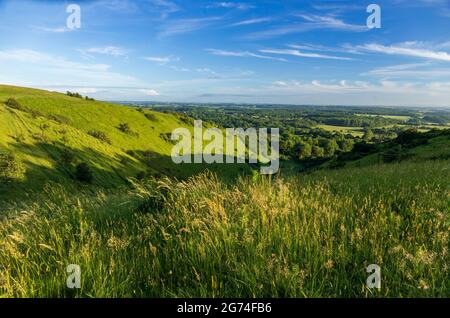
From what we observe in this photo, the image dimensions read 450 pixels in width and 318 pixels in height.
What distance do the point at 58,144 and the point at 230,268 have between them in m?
111

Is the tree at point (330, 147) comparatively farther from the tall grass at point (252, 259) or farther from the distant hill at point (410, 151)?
the tall grass at point (252, 259)

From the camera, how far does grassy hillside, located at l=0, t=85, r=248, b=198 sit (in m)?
83.8

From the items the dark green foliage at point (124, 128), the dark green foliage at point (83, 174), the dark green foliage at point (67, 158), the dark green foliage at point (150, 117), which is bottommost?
the dark green foliage at point (83, 174)

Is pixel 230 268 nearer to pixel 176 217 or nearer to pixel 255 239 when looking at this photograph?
pixel 255 239

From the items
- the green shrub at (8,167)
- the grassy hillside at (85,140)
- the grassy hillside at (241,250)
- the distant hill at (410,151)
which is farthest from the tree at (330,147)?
the grassy hillside at (241,250)

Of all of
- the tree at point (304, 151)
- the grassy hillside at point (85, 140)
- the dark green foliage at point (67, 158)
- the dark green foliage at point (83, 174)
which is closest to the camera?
the grassy hillside at point (85, 140)

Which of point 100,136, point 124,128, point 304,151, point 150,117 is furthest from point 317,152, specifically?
point 100,136

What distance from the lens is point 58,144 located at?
328 feet

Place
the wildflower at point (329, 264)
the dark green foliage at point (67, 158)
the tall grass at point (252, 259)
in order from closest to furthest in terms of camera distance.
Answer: the tall grass at point (252, 259)
the wildflower at point (329, 264)
the dark green foliage at point (67, 158)

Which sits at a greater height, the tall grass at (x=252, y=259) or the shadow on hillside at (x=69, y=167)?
the tall grass at (x=252, y=259)

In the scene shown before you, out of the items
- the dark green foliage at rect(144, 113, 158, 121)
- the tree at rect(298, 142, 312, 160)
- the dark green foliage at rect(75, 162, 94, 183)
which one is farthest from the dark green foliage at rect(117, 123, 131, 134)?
the tree at rect(298, 142, 312, 160)

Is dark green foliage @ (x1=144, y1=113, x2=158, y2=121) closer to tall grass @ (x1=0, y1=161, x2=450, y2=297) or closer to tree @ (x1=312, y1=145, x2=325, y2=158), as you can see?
tree @ (x1=312, y1=145, x2=325, y2=158)

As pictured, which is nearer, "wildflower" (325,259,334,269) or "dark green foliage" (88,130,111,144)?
"wildflower" (325,259,334,269)

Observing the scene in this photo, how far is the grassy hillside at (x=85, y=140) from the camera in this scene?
8375 cm
